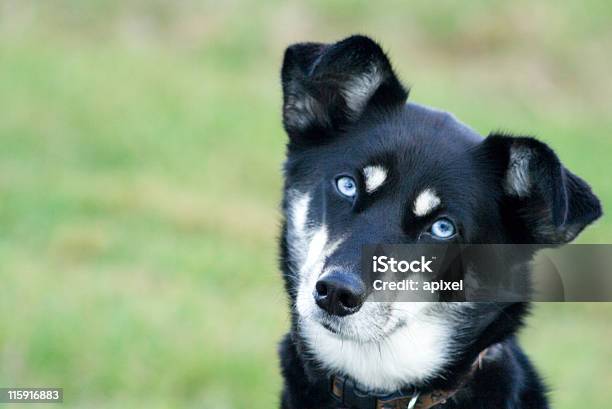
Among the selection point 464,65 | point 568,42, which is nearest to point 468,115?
point 464,65

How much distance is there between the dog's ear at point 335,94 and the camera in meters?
4.35

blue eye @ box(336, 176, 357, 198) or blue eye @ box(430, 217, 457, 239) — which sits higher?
blue eye @ box(336, 176, 357, 198)

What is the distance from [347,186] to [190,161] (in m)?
7.43

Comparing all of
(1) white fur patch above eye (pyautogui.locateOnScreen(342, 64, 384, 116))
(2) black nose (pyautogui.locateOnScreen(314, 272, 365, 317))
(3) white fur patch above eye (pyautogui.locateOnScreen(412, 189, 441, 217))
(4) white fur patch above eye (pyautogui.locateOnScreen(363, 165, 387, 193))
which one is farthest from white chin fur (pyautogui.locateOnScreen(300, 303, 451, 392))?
(1) white fur patch above eye (pyautogui.locateOnScreen(342, 64, 384, 116))

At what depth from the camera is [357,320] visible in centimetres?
389

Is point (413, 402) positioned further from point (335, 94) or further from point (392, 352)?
point (335, 94)

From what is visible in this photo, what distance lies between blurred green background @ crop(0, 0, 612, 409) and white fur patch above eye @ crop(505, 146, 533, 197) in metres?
1.10

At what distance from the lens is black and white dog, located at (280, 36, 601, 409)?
392 cm

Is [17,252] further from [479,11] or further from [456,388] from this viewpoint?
[479,11]

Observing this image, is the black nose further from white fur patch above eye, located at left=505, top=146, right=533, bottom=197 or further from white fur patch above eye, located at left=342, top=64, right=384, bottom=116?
white fur patch above eye, located at left=342, top=64, right=384, bottom=116

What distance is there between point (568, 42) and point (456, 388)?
49.0ft

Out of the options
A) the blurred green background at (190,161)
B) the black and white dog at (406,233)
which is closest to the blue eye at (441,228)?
the black and white dog at (406,233)

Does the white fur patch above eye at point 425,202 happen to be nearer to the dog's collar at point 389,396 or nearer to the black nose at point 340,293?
the black nose at point 340,293

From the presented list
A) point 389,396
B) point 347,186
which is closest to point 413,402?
point 389,396
